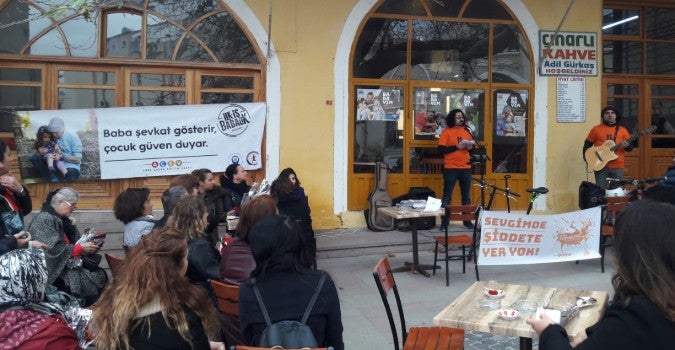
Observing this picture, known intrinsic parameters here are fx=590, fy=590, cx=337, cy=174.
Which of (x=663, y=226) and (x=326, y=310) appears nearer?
(x=663, y=226)

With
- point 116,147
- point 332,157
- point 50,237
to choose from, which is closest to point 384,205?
point 332,157

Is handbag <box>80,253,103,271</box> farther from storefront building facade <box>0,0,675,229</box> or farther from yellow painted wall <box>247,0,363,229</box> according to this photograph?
yellow painted wall <box>247,0,363,229</box>

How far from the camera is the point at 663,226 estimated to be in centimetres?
192

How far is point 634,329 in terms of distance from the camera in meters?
1.93

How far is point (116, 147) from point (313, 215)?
3055mm

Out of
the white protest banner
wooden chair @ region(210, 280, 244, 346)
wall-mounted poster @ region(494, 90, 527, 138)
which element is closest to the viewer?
wooden chair @ region(210, 280, 244, 346)

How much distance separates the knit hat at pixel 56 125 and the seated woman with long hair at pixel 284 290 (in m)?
6.33

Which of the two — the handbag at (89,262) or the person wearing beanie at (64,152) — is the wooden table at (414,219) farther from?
the person wearing beanie at (64,152)

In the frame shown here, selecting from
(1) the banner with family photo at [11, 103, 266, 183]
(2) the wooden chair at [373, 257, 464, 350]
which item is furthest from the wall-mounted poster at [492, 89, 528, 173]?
(2) the wooden chair at [373, 257, 464, 350]

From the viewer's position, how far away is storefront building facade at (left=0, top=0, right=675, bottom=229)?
846 cm

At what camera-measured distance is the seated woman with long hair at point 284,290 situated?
9.27ft

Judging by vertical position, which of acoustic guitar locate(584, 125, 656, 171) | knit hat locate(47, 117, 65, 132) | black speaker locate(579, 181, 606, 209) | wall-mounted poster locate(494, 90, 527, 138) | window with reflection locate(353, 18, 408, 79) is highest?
window with reflection locate(353, 18, 408, 79)

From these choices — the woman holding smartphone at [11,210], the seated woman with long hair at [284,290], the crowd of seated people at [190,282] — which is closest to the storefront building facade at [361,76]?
the woman holding smartphone at [11,210]

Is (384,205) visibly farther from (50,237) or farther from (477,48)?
(50,237)
